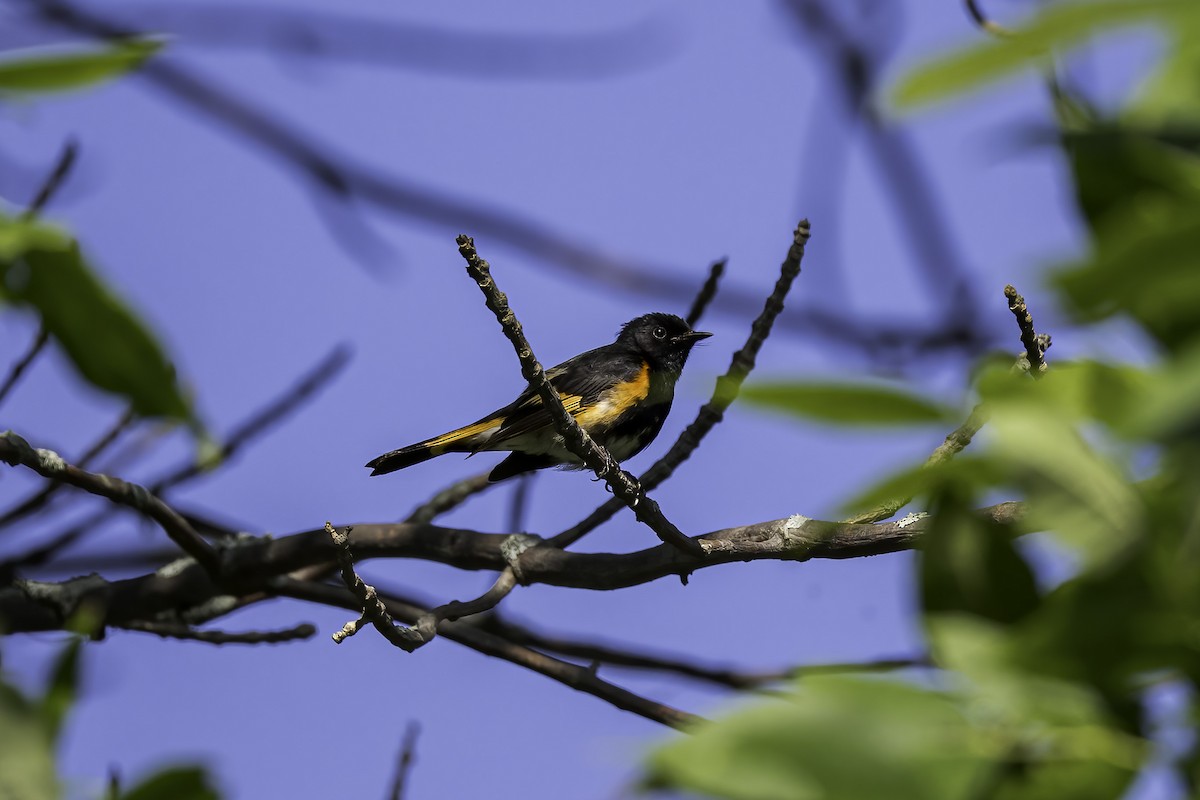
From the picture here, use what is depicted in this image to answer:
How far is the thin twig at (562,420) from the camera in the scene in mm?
2666

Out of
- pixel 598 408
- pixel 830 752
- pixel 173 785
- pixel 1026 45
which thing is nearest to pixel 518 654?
pixel 173 785

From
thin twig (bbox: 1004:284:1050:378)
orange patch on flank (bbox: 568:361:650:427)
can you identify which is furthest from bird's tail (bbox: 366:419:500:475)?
thin twig (bbox: 1004:284:1050:378)

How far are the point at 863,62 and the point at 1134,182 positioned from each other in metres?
1.72

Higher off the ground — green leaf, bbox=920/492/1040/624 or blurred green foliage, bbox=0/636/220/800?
green leaf, bbox=920/492/1040/624

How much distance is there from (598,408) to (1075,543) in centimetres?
645

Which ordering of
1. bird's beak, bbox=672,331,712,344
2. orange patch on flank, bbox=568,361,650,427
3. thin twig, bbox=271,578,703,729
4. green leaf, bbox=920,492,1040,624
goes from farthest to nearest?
1. bird's beak, bbox=672,331,712,344
2. orange patch on flank, bbox=568,361,650,427
3. thin twig, bbox=271,578,703,729
4. green leaf, bbox=920,492,1040,624

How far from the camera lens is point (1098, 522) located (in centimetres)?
65

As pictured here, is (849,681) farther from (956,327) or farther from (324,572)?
(324,572)

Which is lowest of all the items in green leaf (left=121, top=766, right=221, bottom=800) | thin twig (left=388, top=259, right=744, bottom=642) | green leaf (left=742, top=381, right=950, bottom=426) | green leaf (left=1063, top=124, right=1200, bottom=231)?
green leaf (left=121, top=766, right=221, bottom=800)

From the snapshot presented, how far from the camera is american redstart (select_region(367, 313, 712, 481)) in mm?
6359

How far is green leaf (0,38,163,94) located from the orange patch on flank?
613cm

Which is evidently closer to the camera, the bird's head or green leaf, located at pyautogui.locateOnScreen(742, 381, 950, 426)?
green leaf, located at pyautogui.locateOnScreen(742, 381, 950, 426)

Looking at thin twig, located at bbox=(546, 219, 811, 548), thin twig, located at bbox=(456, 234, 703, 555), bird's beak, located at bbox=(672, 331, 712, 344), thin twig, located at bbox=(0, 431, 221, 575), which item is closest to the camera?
thin twig, located at bbox=(456, 234, 703, 555)

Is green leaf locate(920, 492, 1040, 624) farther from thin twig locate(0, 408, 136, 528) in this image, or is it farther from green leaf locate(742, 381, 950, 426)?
thin twig locate(0, 408, 136, 528)
